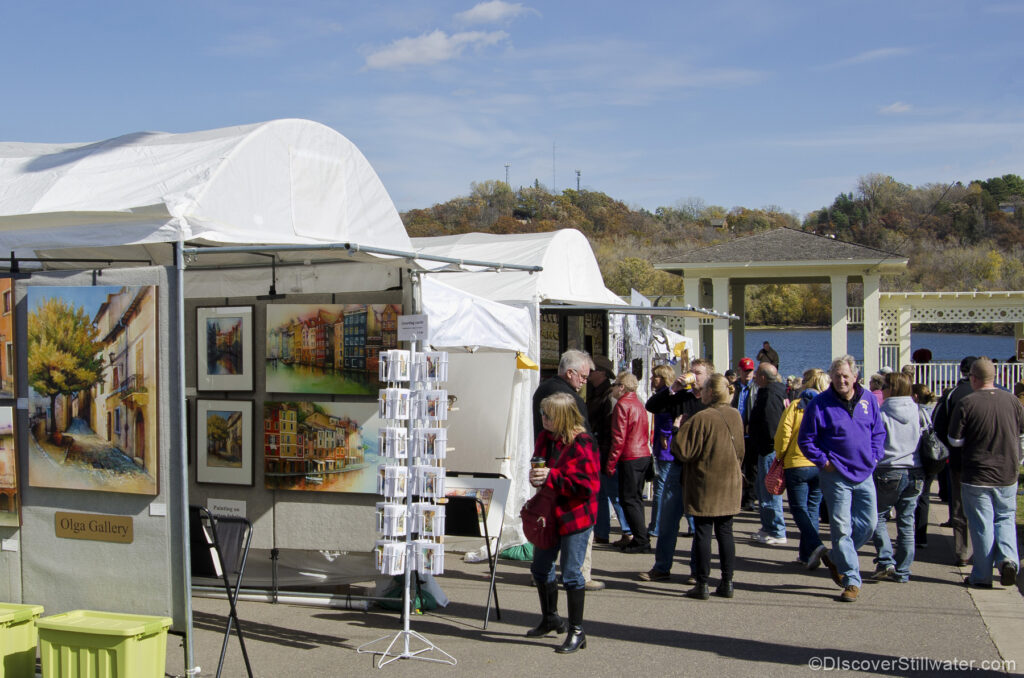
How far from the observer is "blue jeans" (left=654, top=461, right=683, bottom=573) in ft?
25.8

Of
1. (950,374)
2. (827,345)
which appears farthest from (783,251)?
(827,345)

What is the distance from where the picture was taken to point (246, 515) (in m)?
7.55

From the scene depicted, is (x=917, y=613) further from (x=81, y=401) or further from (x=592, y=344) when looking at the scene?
(x=592, y=344)

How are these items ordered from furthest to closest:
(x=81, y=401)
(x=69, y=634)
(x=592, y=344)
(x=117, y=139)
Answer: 1. (x=592, y=344)
2. (x=117, y=139)
3. (x=81, y=401)
4. (x=69, y=634)

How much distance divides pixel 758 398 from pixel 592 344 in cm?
381

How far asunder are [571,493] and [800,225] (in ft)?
276

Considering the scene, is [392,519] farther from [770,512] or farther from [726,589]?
[770,512]

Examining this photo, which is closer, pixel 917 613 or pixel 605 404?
pixel 917 613

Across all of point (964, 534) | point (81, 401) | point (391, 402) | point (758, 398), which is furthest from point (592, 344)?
point (81, 401)

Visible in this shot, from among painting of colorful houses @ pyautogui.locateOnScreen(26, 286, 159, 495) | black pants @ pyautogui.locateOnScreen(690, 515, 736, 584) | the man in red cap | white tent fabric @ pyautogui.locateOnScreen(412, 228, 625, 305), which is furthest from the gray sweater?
painting of colorful houses @ pyautogui.locateOnScreen(26, 286, 159, 495)

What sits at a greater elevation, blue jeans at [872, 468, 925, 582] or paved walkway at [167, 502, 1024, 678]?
blue jeans at [872, 468, 925, 582]

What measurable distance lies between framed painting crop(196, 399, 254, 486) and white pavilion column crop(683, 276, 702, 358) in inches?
689

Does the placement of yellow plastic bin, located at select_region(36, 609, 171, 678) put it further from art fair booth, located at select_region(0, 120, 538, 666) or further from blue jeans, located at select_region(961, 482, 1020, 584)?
blue jeans, located at select_region(961, 482, 1020, 584)

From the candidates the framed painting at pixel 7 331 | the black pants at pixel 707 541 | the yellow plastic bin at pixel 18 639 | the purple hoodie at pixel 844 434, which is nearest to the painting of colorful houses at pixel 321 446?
the framed painting at pixel 7 331
